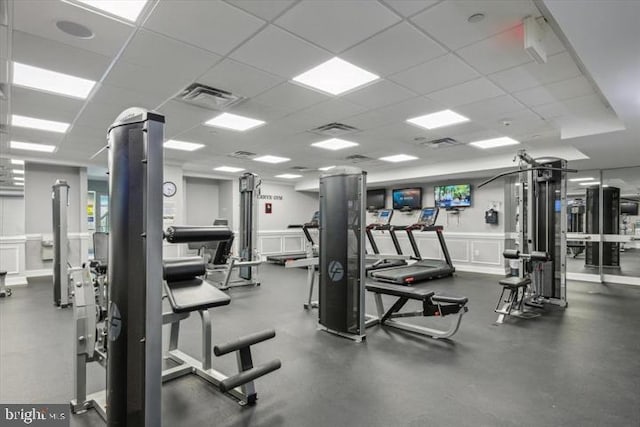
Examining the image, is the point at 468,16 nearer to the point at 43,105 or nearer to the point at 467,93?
the point at 467,93

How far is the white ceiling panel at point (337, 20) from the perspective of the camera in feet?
7.63

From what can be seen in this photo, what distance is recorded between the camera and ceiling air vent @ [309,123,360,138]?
17.3 ft

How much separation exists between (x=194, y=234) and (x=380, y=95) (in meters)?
2.93

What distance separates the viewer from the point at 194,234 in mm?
1921

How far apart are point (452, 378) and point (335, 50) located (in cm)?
299

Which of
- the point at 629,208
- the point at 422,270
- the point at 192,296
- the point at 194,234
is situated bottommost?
the point at 422,270

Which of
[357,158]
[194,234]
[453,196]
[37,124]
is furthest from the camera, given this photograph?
[453,196]

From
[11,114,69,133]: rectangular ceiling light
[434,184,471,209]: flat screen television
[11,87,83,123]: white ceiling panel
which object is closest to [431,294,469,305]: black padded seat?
[11,87,83,123]: white ceiling panel

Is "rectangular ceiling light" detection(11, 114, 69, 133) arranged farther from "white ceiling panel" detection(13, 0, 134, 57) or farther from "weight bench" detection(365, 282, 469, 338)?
"weight bench" detection(365, 282, 469, 338)

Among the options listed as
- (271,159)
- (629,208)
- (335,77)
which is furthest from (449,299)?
(629,208)

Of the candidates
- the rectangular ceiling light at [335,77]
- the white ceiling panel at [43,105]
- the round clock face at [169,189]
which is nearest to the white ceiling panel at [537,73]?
the rectangular ceiling light at [335,77]

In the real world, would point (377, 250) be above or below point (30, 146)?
below

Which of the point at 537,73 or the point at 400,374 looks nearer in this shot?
the point at 400,374

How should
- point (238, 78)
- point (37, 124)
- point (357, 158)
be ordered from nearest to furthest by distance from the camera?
point (238, 78)
point (37, 124)
point (357, 158)
